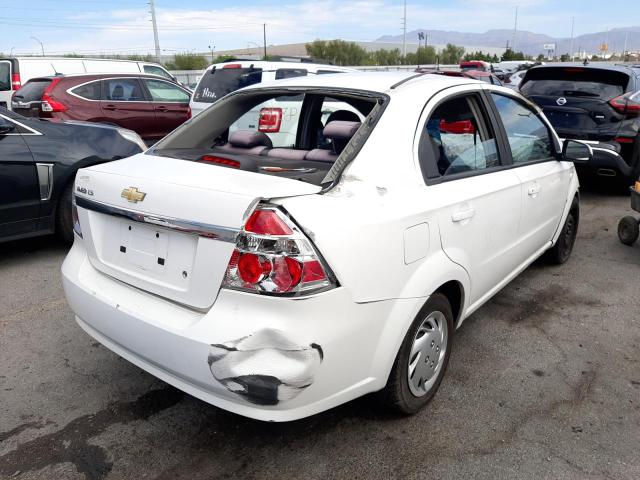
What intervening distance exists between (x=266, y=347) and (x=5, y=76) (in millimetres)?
13939

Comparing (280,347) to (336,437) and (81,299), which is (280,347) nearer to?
(336,437)

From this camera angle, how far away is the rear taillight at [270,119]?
415 cm

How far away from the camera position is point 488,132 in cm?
339

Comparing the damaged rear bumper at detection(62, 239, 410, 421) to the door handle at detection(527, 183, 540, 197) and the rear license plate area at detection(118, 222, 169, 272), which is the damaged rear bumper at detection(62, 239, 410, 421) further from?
the door handle at detection(527, 183, 540, 197)

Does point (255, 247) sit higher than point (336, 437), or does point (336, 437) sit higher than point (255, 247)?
point (255, 247)

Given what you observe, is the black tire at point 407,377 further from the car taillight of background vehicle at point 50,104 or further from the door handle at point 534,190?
the car taillight of background vehicle at point 50,104

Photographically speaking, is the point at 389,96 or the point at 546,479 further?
the point at 389,96

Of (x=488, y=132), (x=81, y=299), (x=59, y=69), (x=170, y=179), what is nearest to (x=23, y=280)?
(x=81, y=299)

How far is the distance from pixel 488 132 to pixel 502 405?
1.58 m

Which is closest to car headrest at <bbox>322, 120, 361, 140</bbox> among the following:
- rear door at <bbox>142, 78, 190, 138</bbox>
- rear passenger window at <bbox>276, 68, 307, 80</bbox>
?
rear passenger window at <bbox>276, 68, 307, 80</bbox>

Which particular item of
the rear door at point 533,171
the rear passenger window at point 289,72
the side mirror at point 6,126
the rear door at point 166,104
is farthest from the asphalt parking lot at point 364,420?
the rear door at point 166,104

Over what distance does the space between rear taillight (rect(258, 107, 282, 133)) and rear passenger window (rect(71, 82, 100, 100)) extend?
7.14 meters

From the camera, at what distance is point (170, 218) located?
2270 millimetres

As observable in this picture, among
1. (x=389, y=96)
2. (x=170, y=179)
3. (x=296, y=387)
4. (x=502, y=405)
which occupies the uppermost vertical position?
(x=389, y=96)
